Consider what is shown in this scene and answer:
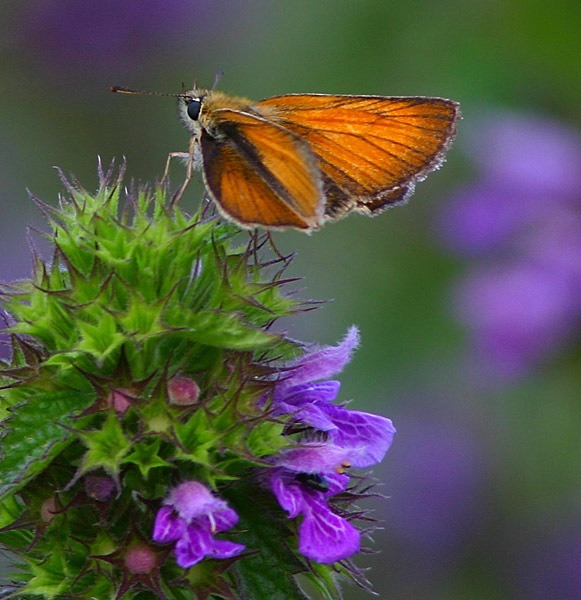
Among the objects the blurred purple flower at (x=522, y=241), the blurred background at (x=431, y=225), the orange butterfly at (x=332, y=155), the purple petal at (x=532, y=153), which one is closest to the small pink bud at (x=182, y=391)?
the orange butterfly at (x=332, y=155)

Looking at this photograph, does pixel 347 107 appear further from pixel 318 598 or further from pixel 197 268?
pixel 318 598

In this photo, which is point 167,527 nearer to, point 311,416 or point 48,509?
point 48,509

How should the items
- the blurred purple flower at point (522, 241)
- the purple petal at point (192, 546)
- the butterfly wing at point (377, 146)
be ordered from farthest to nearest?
1. the blurred purple flower at point (522, 241)
2. the butterfly wing at point (377, 146)
3. the purple petal at point (192, 546)

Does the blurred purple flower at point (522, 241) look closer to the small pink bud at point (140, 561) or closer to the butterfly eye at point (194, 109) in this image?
the butterfly eye at point (194, 109)

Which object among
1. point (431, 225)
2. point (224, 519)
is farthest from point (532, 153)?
point (224, 519)

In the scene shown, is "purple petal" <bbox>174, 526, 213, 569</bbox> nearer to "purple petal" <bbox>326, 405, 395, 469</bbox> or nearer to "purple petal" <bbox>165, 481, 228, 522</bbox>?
"purple petal" <bbox>165, 481, 228, 522</bbox>

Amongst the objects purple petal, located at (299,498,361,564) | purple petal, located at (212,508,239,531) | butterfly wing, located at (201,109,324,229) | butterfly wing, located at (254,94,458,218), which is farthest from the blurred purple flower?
purple petal, located at (212,508,239,531)
